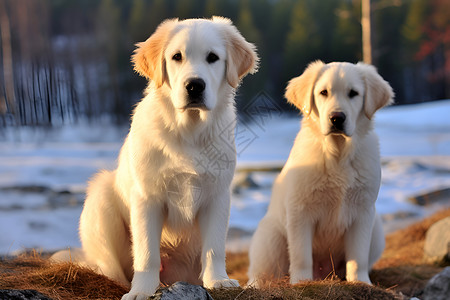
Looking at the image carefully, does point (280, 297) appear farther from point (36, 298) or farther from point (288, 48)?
point (288, 48)

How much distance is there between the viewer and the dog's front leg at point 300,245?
382cm

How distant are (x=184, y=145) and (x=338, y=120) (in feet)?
4.28

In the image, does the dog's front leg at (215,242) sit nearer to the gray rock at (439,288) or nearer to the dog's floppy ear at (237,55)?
the dog's floppy ear at (237,55)

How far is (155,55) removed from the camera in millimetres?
3107

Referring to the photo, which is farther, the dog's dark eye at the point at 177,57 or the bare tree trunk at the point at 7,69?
the bare tree trunk at the point at 7,69

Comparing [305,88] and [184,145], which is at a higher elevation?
[305,88]

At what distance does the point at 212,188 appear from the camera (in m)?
3.08

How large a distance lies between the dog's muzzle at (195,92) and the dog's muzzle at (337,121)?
4.08ft

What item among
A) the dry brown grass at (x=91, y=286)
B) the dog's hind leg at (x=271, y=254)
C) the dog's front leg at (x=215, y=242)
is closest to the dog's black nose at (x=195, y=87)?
the dog's front leg at (x=215, y=242)

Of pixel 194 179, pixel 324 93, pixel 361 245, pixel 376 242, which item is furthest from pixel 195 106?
pixel 376 242

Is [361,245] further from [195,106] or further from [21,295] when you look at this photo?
[21,295]

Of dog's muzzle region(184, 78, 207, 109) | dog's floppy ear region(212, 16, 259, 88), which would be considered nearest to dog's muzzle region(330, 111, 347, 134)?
dog's floppy ear region(212, 16, 259, 88)

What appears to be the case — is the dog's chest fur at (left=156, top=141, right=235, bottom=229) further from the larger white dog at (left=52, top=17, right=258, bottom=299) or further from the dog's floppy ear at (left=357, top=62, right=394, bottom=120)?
the dog's floppy ear at (left=357, top=62, right=394, bottom=120)

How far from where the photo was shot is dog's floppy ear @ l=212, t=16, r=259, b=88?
3.13 meters
